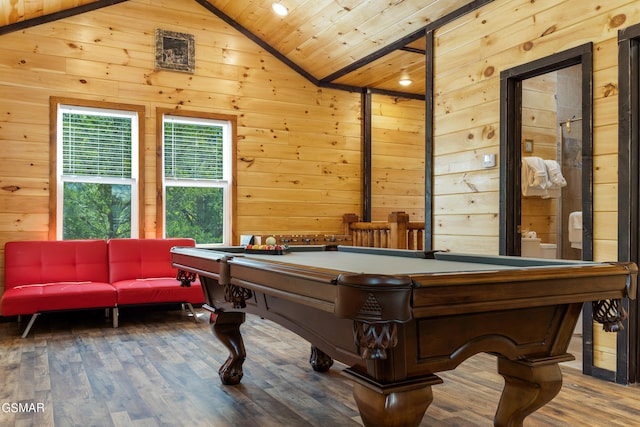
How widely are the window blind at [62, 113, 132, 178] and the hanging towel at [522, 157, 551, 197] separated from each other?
157 inches

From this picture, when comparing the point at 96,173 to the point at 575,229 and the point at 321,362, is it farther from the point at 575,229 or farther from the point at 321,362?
the point at 575,229

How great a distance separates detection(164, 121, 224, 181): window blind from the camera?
18.6ft

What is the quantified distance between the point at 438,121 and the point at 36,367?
143 inches

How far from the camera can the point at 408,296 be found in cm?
151

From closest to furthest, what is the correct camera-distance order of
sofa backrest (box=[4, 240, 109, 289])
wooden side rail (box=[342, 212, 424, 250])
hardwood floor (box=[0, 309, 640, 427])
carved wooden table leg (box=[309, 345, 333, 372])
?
hardwood floor (box=[0, 309, 640, 427])
carved wooden table leg (box=[309, 345, 333, 372])
sofa backrest (box=[4, 240, 109, 289])
wooden side rail (box=[342, 212, 424, 250])

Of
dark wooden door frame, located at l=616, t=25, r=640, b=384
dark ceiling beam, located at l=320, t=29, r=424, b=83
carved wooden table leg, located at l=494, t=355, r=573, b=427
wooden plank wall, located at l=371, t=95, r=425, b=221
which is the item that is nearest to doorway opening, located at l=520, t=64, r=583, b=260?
dark ceiling beam, located at l=320, t=29, r=424, b=83

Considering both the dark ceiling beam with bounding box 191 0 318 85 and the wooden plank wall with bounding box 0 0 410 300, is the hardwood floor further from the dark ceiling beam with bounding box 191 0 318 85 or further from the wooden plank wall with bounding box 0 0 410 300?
the dark ceiling beam with bounding box 191 0 318 85

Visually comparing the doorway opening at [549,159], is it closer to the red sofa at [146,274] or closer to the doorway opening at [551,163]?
the doorway opening at [551,163]

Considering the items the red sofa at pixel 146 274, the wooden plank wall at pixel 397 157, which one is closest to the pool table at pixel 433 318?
the red sofa at pixel 146 274

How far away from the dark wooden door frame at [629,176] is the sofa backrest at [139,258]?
393cm

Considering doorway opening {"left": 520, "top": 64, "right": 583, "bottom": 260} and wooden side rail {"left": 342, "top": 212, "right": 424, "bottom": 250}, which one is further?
wooden side rail {"left": 342, "top": 212, "right": 424, "bottom": 250}

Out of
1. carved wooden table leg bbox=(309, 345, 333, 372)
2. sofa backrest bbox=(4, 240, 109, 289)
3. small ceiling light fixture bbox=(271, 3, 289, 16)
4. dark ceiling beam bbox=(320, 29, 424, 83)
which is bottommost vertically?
carved wooden table leg bbox=(309, 345, 333, 372)

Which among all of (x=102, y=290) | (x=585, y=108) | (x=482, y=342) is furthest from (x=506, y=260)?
(x=102, y=290)

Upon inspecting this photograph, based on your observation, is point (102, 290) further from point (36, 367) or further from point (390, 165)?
point (390, 165)
